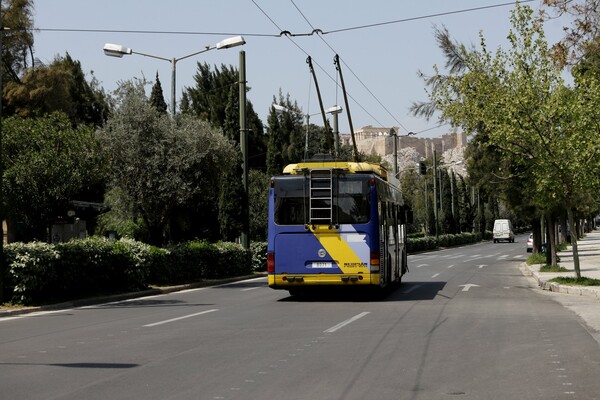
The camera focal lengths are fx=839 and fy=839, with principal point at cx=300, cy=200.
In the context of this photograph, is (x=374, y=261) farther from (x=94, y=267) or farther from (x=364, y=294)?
(x=94, y=267)

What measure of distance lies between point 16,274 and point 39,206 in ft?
31.3

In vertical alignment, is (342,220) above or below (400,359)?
above

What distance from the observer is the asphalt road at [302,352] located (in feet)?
26.2

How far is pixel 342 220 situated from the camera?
18.9m

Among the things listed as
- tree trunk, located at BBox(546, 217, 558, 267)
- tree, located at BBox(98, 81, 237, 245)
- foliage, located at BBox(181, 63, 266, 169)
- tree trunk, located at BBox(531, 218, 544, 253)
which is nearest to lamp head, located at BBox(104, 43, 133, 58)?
tree, located at BBox(98, 81, 237, 245)

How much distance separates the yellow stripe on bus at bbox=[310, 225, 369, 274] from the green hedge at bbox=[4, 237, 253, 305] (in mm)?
5636

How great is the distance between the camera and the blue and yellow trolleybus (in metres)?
18.7

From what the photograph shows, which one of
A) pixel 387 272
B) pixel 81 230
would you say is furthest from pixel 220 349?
pixel 81 230

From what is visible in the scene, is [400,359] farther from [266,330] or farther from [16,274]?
[16,274]

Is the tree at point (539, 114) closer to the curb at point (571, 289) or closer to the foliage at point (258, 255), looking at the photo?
the curb at point (571, 289)

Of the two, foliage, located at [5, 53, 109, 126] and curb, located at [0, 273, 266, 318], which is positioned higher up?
foliage, located at [5, 53, 109, 126]

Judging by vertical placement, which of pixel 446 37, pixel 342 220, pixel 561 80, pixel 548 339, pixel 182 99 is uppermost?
pixel 182 99

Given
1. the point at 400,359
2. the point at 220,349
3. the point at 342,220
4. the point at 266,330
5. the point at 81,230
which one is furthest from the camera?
the point at 81,230

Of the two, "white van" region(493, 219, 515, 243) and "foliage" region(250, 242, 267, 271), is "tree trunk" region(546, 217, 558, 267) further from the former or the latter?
"white van" region(493, 219, 515, 243)
